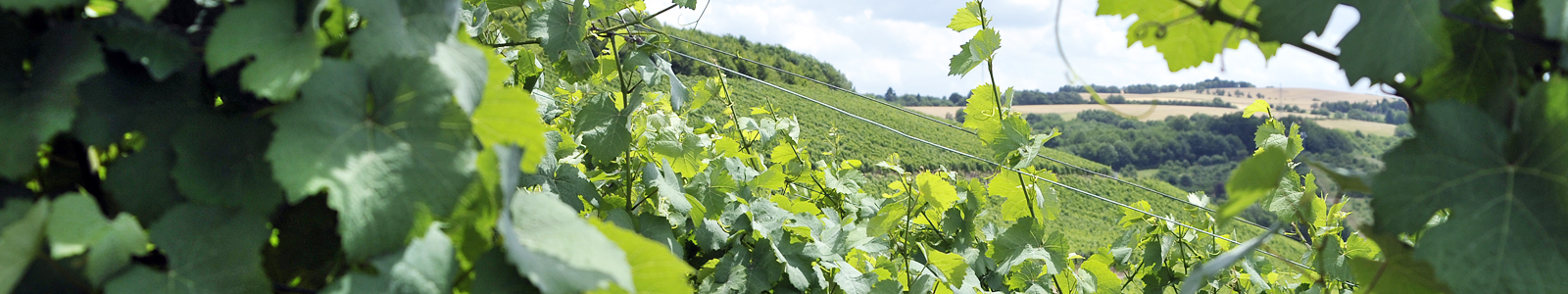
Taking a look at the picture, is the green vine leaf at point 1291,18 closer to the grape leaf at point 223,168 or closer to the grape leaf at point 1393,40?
the grape leaf at point 1393,40

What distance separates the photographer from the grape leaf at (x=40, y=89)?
48cm

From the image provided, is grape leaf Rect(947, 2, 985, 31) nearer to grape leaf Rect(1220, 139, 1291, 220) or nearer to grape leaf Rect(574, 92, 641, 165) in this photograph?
grape leaf Rect(574, 92, 641, 165)

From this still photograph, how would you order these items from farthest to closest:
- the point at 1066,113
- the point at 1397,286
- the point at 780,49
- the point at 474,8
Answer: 1. the point at 780,49
2. the point at 1066,113
3. the point at 474,8
4. the point at 1397,286

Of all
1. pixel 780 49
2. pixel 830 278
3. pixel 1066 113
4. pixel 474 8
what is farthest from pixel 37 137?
pixel 780 49

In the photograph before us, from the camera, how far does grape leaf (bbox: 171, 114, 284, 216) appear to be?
521mm

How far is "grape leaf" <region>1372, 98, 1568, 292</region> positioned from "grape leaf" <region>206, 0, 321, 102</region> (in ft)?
2.58

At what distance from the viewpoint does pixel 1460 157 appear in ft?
1.90

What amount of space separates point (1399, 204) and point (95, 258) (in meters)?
0.92

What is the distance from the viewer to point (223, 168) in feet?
1.74

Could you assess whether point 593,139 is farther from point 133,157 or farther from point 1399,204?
point 1399,204

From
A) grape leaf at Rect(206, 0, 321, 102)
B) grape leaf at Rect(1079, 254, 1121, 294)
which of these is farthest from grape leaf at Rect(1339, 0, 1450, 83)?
grape leaf at Rect(1079, 254, 1121, 294)

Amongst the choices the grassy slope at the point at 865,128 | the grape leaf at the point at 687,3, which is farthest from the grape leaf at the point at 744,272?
the grassy slope at the point at 865,128

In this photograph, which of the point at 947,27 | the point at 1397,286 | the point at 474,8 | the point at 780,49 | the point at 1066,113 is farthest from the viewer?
the point at 780,49

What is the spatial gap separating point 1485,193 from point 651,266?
0.64m
